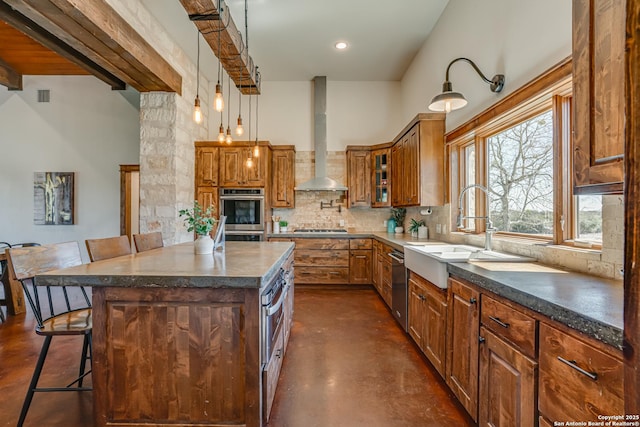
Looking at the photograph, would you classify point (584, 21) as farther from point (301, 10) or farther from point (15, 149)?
point (15, 149)

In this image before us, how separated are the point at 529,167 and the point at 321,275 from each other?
3.24 m

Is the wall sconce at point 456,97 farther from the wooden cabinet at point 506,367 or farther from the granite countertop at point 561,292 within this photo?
the wooden cabinet at point 506,367

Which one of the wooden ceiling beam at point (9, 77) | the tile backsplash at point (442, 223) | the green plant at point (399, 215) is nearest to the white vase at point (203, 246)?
the tile backsplash at point (442, 223)

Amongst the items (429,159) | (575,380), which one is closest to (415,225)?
(429,159)

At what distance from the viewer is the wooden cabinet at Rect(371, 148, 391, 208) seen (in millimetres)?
4930

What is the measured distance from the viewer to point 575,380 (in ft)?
3.29

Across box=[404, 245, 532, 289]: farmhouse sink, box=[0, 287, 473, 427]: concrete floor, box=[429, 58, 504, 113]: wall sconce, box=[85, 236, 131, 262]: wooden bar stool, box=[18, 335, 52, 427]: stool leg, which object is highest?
box=[429, 58, 504, 113]: wall sconce

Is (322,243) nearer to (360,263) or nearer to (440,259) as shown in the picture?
(360,263)

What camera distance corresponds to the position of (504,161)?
104 inches

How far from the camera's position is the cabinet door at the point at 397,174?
4.24m

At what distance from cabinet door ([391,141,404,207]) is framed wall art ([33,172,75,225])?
5.88 meters

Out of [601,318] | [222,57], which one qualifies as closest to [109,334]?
[601,318]

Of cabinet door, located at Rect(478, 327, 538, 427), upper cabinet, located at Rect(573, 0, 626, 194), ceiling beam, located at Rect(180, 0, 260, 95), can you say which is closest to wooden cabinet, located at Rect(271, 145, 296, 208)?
ceiling beam, located at Rect(180, 0, 260, 95)

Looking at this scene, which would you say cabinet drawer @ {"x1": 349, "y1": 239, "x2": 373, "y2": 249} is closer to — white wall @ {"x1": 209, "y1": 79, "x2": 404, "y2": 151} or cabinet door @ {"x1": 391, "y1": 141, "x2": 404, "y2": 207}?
cabinet door @ {"x1": 391, "y1": 141, "x2": 404, "y2": 207}
